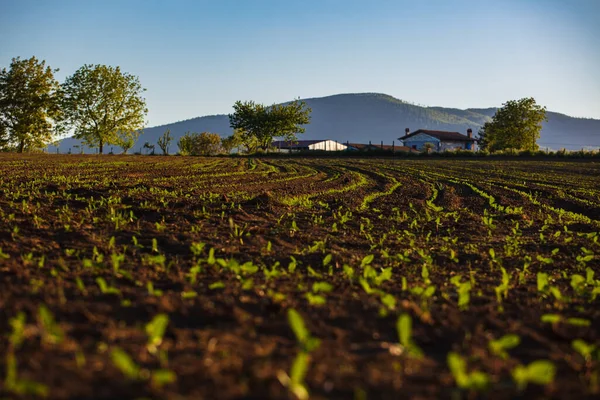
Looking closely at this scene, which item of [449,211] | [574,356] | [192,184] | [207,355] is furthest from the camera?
[192,184]

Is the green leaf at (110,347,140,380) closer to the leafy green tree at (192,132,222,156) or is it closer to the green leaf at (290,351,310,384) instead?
the green leaf at (290,351,310,384)

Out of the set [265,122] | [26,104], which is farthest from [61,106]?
[265,122]

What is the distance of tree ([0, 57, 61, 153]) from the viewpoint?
193 feet

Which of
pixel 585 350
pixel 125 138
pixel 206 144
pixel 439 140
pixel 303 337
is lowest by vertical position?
pixel 585 350

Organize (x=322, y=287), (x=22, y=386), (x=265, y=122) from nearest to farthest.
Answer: (x=22, y=386) → (x=322, y=287) → (x=265, y=122)

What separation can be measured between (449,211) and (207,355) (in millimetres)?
9410

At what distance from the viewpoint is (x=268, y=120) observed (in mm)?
75812

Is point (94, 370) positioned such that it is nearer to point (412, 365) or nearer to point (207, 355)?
point (207, 355)

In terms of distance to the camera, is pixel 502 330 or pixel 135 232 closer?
pixel 502 330

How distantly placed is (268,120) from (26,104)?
3132cm

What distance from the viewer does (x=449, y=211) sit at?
11.5 meters

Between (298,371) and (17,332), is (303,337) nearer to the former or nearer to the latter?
(298,371)

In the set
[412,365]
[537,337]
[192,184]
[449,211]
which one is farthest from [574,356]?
[192,184]

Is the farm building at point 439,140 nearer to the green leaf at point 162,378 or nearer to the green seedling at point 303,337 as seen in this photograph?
the green seedling at point 303,337
